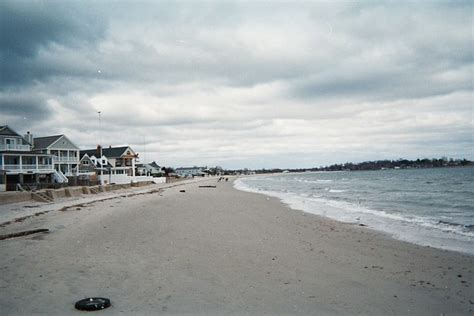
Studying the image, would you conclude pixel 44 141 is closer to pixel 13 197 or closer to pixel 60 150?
pixel 60 150

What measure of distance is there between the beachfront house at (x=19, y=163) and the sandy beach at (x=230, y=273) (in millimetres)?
34025

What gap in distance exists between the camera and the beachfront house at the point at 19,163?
134 feet

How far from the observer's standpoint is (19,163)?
42562 millimetres

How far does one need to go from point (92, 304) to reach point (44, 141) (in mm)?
55170

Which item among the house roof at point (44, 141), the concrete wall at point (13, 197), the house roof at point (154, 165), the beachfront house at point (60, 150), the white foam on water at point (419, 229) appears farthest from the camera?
the house roof at point (154, 165)

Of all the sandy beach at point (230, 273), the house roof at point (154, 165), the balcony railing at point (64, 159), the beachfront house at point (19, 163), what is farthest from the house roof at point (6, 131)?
the house roof at point (154, 165)

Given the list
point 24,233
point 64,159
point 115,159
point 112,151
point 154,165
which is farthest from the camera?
point 154,165

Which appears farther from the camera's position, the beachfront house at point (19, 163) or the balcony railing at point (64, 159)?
the balcony railing at point (64, 159)

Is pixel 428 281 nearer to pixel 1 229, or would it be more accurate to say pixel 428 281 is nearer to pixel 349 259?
pixel 349 259

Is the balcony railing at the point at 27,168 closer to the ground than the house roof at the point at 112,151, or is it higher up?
closer to the ground

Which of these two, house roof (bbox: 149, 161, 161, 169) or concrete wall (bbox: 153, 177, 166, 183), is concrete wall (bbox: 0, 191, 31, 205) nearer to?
concrete wall (bbox: 153, 177, 166, 183)

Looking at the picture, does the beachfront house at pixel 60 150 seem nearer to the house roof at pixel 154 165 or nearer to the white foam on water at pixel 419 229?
the white foam on water at pixel 419 229

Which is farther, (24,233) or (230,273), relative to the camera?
(24,233)

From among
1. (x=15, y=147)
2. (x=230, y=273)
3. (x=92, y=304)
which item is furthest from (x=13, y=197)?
(x=15, y=147)
